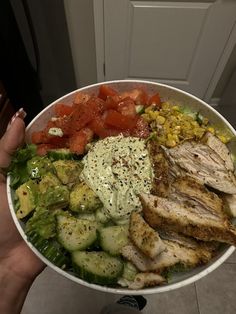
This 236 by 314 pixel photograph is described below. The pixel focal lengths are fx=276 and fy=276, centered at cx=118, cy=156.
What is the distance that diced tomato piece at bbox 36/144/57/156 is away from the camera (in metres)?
1.32

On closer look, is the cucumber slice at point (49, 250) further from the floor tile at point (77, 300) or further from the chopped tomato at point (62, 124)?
the floor tile at point (77, 300)

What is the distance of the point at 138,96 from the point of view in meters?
1.48

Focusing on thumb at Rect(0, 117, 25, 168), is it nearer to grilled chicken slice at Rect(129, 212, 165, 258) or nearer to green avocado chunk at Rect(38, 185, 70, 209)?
green avocado chunk at Rect(38, 185, 70, 209)

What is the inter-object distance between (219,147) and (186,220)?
41 centimetres

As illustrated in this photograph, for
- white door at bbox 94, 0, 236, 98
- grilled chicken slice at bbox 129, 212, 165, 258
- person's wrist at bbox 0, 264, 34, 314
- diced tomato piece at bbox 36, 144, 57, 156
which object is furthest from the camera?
white door at bbox 94, 0, 236, 98

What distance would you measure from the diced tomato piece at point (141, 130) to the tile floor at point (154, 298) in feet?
4.30

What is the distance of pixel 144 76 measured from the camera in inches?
112

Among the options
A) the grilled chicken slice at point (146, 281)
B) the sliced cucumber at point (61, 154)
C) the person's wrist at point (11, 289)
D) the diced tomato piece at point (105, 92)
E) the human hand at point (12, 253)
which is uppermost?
the diced tomato piece at point (105, 92)

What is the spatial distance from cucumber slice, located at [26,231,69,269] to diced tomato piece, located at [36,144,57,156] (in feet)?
1.29

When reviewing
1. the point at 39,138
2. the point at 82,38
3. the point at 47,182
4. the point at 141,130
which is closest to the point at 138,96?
the point at 141,130

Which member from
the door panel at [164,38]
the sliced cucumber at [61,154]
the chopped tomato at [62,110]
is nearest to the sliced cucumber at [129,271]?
the sliced cucumber at [61,154]

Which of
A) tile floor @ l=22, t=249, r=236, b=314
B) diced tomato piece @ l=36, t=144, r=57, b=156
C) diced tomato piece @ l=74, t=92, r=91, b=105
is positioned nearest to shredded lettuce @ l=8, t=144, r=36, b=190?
diced tomato piece @ l=36, t=144, r=57, b=156

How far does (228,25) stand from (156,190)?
181 cm

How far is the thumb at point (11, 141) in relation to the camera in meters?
1.31
